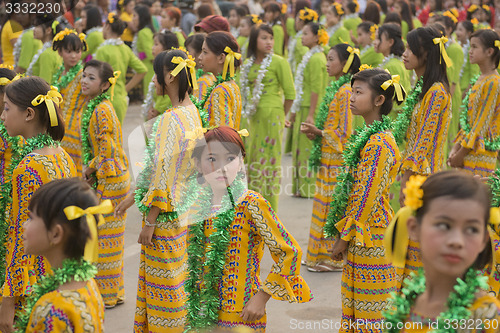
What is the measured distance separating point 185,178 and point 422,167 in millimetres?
1845

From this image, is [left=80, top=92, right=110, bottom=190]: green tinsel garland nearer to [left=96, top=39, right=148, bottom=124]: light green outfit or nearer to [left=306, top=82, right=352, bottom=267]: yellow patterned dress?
[left=306, top=82, right=352, bottom=267]: yellow patterned dress

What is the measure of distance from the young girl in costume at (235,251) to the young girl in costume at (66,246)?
710 mm

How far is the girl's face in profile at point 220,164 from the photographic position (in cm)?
305

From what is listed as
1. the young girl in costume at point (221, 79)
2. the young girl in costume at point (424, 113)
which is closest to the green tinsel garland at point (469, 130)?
the young girl in costume at point (424, 113)

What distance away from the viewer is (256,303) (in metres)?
2.94

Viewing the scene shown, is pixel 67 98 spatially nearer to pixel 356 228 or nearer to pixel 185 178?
pixel 185 178

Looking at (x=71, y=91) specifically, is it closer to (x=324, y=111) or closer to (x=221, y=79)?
(x=221, y=79)

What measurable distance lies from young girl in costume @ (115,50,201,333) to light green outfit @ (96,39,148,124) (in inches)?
145

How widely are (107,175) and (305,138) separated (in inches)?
130

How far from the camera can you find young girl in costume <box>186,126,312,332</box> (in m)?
2.95

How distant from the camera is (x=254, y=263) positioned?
3.09m

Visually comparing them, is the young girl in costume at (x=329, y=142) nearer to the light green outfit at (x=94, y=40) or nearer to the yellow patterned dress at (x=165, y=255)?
the yellow patterned dress at (x=165, y=255)

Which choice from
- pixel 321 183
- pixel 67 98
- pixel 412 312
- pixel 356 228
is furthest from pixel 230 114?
pixel 412 312

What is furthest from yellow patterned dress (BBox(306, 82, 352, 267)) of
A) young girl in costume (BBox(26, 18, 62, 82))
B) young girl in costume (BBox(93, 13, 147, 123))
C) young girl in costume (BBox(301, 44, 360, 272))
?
young girl in costume (BBox(26, 18, 62, 82))
